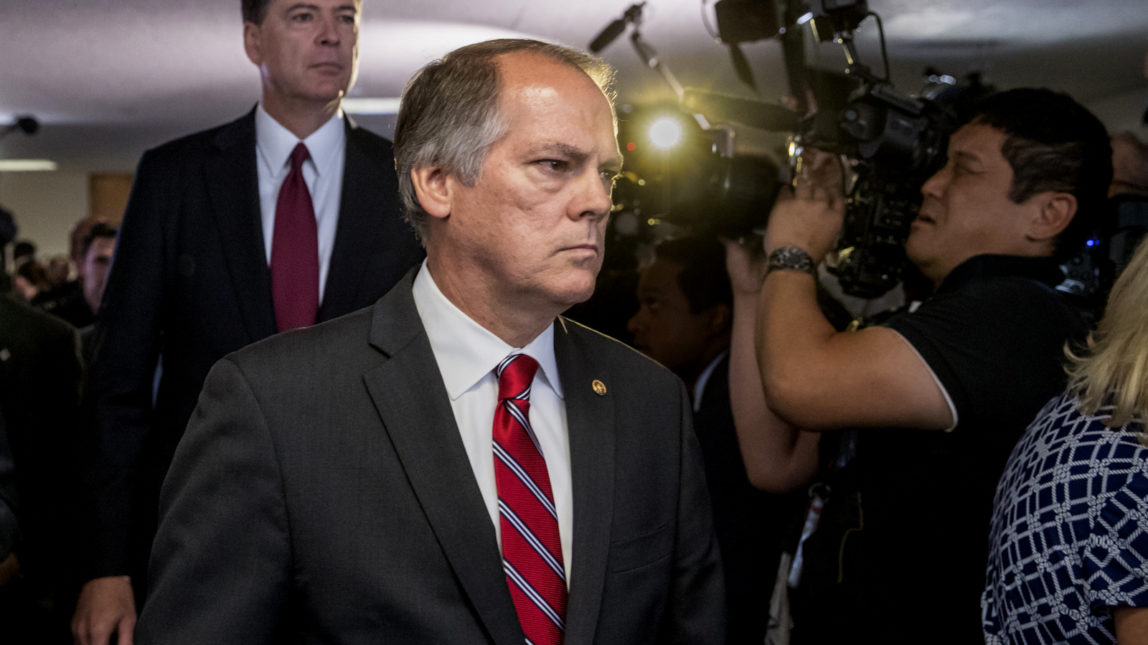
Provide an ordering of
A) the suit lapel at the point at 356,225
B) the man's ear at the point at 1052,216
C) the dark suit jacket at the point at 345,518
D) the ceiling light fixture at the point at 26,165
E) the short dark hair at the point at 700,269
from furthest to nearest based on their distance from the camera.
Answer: the ceiling light fixture at the point at 26,165 → the short dark hair at the point at 700,269 → the man's ear at the point at 1052,216 → the suit lapel at the point at 356,225 → the dark suit jacket at the point at 345,518

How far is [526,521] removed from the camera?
1.17 m

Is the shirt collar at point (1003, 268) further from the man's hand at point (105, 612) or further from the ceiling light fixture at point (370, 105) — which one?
the ceiling light fixture at point (370, 105)

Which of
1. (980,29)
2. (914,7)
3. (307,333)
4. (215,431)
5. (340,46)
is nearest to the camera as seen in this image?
(215,431)

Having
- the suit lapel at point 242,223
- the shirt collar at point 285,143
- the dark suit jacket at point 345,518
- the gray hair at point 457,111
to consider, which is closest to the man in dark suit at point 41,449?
the suit lapel at point 242,223

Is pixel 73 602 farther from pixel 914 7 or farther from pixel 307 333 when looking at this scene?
pixel 914 7

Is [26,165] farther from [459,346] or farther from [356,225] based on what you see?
[459,346]

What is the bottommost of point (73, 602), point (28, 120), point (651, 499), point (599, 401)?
point (73, 602)

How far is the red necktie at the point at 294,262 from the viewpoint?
1723 mm

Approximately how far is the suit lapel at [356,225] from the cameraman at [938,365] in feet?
2.42

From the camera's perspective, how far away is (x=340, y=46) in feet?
5.87

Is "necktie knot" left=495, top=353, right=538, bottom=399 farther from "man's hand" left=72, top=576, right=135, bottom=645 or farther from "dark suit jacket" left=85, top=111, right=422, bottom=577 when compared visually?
"man's hand" left=72, top=576, right=135, bottom=645

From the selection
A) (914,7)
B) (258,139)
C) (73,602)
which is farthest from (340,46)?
(914,7)

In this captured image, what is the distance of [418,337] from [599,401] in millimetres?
247

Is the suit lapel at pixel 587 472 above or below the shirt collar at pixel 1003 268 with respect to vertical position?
below
